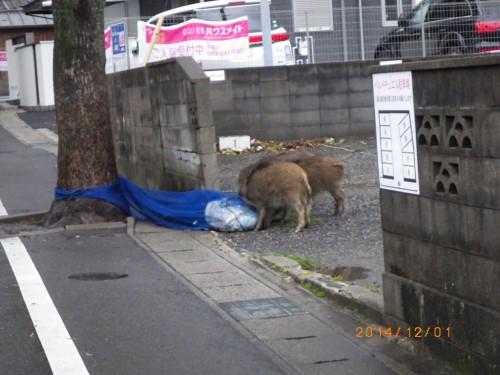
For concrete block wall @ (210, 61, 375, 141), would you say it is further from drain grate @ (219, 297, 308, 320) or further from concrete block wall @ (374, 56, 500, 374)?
concrete block wall @ (374, 56, 500, 374)

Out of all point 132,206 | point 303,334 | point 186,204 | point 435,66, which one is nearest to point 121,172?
point 132,206

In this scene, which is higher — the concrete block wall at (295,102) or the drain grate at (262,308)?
the concrete block wall at (295,102)

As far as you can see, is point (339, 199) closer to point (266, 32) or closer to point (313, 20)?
point (266, 32)

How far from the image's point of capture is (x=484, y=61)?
518 cm

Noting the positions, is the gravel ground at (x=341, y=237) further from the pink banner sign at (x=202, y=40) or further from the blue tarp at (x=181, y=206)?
the pink banner sign at (x=202, y=40)

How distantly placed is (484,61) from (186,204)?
22.3ft

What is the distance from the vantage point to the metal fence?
1914 centimetres

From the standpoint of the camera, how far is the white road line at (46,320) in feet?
20.6

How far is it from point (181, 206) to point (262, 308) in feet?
13.7

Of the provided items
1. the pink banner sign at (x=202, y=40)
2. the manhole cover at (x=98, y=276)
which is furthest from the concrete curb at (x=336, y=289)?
the pink banner sign at (x=202, y=40)

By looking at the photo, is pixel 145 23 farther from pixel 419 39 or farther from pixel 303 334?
pixel 303 334

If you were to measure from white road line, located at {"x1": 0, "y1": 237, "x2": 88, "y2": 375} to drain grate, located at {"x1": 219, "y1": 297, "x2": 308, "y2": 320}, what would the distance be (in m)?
1.39

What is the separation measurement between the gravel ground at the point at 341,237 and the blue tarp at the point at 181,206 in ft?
0.72

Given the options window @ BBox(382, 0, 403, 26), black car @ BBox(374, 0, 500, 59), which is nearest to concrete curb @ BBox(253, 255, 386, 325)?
black car @ BBox(374, 0, 500, 59)
